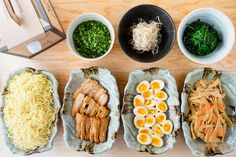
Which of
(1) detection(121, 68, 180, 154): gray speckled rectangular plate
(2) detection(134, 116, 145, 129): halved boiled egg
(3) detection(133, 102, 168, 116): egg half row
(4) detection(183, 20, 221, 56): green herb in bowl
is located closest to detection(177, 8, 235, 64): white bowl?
(4) detection(183, 20, 221, 56): green herb in bowl

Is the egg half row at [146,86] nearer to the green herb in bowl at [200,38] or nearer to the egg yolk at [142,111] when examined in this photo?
Answer: the egg yolk at [142,111]

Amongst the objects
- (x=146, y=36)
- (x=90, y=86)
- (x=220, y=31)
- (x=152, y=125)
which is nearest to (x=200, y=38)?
(x=220, y=31)

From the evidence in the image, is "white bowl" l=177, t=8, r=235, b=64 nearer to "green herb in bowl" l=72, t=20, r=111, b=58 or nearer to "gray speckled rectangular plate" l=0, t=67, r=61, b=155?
"green herb in bowl" l=72, t=20, r=111, b=58

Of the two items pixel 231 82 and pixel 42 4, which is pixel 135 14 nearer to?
pixel 42 4

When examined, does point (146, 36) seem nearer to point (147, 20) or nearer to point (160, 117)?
point (147, 20)

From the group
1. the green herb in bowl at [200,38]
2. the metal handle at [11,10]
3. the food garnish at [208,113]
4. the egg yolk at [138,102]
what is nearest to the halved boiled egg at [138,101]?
the egg yolk at [138,102]

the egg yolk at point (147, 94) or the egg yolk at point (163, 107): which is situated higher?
the egg yolk at point (147, 94)
